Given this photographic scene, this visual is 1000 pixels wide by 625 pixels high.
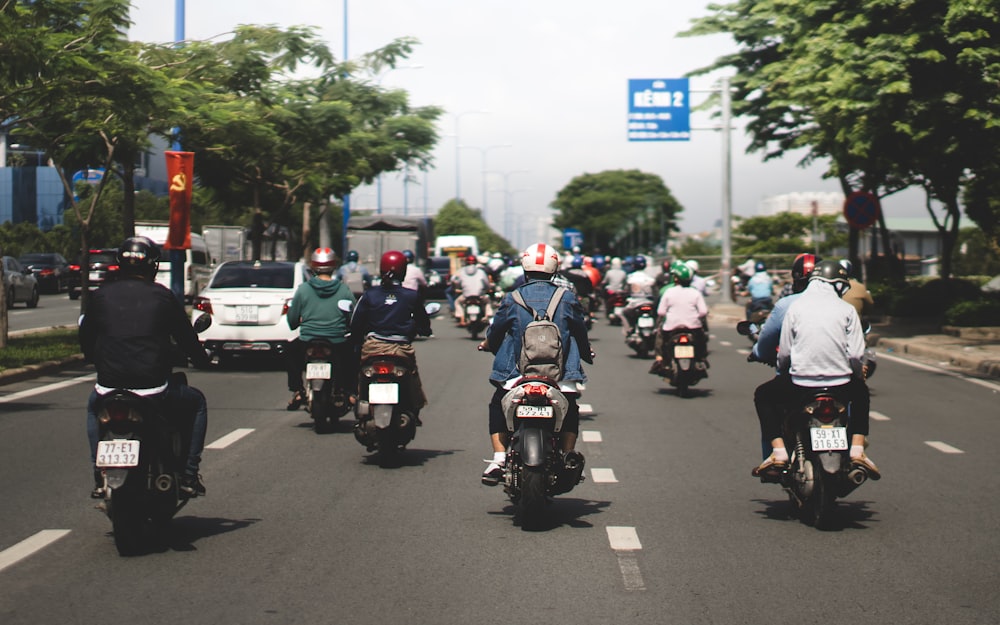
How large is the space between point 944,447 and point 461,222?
4897 inches

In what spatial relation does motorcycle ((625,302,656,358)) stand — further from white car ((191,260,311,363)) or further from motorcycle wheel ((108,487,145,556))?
motorcycle wheel ((108,487,145,556))

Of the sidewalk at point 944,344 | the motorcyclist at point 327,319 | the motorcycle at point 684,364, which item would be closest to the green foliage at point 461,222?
the sidewalk at point 944,344

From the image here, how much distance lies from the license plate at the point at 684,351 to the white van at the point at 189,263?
24.7 metres

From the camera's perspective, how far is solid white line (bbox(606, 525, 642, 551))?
6.81 m

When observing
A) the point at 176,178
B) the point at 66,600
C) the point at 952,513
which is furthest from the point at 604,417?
the point at 176,178

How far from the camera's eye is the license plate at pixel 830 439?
7.15 m

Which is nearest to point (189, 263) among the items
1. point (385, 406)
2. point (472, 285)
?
point (472, 285)

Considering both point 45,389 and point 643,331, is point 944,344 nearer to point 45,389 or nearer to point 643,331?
point 643,331

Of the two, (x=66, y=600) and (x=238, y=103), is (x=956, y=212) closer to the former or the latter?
(x=238, y=103)

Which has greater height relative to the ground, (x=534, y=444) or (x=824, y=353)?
(x=824, y=353)

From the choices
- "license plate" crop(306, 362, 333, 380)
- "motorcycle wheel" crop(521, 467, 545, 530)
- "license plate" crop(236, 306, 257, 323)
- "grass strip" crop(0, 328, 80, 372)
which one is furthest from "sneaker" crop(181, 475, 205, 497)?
"license plate" crop(236, 306, 257, 323)

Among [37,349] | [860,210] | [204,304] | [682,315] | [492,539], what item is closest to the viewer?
[492,539]

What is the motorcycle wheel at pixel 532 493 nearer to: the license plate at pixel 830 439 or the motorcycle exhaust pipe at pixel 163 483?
the license plate at pixel 830 439

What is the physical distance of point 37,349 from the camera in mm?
18875
